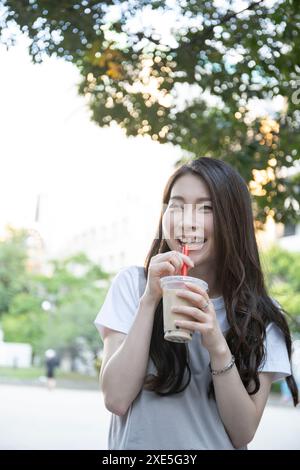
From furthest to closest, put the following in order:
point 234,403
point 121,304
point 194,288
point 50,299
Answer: point 50,299 → point 121,304 → point 234,403 → point 194,288

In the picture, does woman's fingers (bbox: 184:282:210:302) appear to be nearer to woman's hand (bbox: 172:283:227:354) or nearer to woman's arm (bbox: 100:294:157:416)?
woman's hand (bbox: 172:283:227:354)

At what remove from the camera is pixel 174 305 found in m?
1.29

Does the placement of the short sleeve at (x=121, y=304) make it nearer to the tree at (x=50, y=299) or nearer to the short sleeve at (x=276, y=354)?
the short sleeve at (x=276, y=354)

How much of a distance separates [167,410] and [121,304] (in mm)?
279

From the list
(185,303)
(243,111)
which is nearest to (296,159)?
(243,111)

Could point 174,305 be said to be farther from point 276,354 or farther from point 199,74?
point 199,74

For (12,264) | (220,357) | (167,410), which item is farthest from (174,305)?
(12,264)

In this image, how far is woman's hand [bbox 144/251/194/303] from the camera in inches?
52.4

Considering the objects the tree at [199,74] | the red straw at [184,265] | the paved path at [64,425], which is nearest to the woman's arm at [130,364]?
the red straw at [184,265]

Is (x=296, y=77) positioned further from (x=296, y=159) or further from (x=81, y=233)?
(x=81, y=233)

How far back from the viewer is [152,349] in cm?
149

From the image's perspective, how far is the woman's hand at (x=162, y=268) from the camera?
1331mm

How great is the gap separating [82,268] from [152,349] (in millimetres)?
27575

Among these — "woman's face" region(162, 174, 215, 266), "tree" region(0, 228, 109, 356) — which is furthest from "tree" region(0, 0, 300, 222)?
"tree" region(0, 228, 109, 356)
